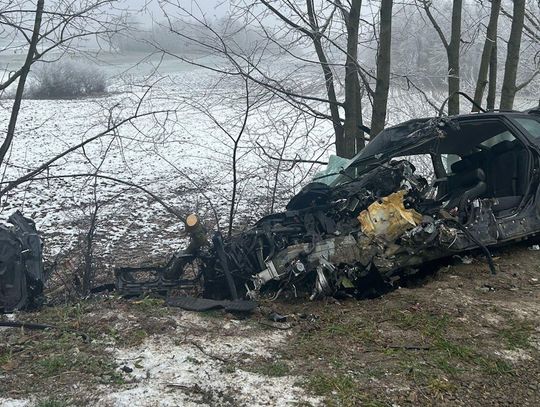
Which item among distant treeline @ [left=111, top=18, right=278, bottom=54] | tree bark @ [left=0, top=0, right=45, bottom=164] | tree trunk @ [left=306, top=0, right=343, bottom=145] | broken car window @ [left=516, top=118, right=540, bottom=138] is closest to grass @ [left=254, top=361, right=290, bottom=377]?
broken car window @ [left=516, top=118, right=540, bottom=138]

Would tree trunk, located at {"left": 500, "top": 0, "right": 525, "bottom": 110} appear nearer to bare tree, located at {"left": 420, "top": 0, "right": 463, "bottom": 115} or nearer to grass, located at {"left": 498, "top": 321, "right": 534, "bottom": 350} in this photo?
bare tree, located at {"left": 420, "top": 0, "right": 463, "bottom": 115}

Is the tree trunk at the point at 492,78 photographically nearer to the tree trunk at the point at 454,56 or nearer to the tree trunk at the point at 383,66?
the tree trunk at the point at 454,56

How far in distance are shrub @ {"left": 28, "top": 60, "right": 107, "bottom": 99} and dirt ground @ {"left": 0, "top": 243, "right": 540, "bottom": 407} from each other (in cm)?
2134

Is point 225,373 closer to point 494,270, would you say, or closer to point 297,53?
point 494,270

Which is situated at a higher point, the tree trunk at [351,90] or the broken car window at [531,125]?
the tree trunk at [351,90]

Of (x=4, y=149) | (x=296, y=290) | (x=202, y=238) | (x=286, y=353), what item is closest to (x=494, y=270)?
(x=296, y=290)

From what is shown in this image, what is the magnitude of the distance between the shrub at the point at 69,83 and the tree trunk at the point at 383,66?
1763cm

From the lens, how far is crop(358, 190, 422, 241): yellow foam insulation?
493cm

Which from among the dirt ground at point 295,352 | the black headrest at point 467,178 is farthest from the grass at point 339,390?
the black headrest at point 467,178

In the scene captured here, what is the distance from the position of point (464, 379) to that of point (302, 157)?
749 centimetres

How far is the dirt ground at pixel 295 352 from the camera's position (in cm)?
307

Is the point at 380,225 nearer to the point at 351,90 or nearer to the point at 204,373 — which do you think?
the point at 204,373

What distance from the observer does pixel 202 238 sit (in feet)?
17.5

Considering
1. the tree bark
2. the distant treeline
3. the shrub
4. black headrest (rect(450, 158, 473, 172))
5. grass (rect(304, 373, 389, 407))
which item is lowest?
grass (rect(304, 373, 389, 407))
